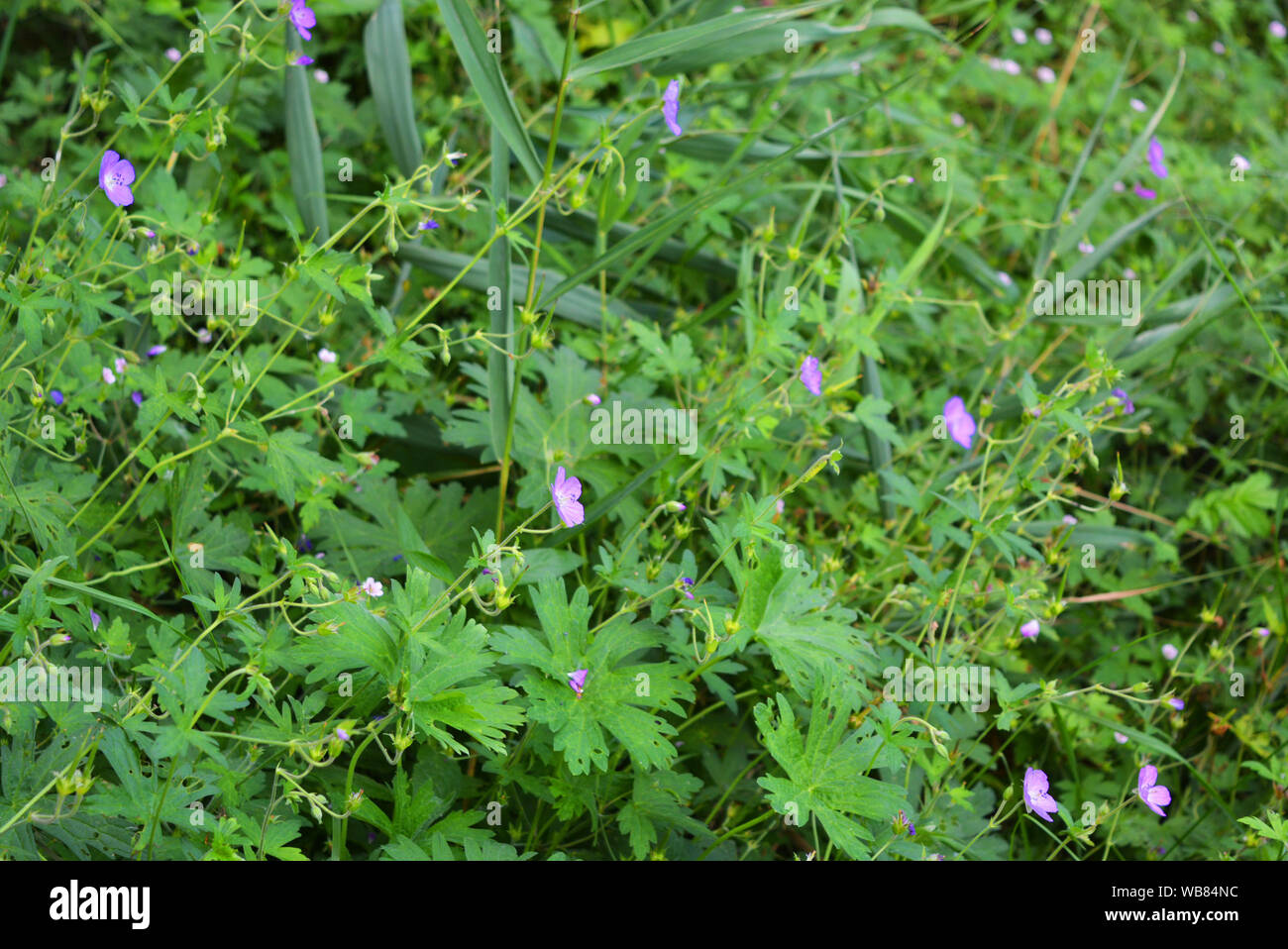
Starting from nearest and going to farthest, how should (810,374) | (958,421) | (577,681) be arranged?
(577,681) < (810,374) < (958,421)

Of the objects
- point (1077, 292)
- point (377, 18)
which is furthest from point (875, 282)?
point (377, 18)

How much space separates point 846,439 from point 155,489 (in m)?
1.40

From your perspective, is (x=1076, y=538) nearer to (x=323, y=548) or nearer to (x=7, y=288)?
(x=323, y=548)

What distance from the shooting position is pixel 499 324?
183 cm

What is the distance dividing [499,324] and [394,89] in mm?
831

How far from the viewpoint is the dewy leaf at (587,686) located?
1.49 m

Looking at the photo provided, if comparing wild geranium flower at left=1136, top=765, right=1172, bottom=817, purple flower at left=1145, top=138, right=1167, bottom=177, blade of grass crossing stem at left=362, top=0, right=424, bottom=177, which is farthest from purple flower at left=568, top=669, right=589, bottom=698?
purple flower at left=1145, top=138, right=1167, bottom=177

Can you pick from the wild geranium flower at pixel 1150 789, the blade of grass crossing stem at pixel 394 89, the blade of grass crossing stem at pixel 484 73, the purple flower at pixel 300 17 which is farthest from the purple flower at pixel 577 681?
the blade of grass crossing stem at pixel 394 89

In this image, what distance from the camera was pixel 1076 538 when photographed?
2.29 metres

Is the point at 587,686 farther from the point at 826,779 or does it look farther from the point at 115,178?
the point at 115,178

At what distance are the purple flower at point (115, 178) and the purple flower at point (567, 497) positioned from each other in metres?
0.75

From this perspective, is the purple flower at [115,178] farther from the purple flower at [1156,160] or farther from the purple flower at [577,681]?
the purple flower at [1156,160]

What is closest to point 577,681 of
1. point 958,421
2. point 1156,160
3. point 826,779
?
point 826,779
